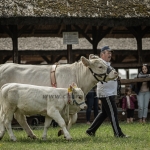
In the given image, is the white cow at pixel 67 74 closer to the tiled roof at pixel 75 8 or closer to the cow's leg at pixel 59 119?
the cow's leg at pixel 59 119

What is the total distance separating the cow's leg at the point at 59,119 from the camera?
954cm

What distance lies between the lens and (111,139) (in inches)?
392

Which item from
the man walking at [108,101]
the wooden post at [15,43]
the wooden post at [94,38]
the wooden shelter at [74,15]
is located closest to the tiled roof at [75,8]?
the wooden shelter at [74,15]

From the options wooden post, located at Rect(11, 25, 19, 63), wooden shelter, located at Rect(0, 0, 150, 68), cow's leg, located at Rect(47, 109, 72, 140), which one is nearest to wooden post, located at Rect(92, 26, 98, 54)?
wooden shelter, located at Rect(0, 0, 150, 68)

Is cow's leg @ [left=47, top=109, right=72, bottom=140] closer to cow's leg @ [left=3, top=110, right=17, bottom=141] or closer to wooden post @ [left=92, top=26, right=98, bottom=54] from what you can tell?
cow's leg @ [left=3, top=110, right=17, bottom=141]

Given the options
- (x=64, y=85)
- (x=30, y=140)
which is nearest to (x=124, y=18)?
(x=64, y=85)

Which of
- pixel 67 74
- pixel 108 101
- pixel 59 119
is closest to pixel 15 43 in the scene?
pixel 67 74

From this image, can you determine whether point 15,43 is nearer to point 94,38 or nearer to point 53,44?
point 94,38

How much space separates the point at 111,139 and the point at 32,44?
1242 centimetres

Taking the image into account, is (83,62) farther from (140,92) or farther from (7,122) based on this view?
(140,92)

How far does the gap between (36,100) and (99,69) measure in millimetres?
1493

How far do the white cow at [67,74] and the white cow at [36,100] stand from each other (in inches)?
17.2

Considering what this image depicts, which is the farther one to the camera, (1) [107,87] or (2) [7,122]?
(1) [107,87]

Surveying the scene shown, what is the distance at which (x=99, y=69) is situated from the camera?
1047cm
